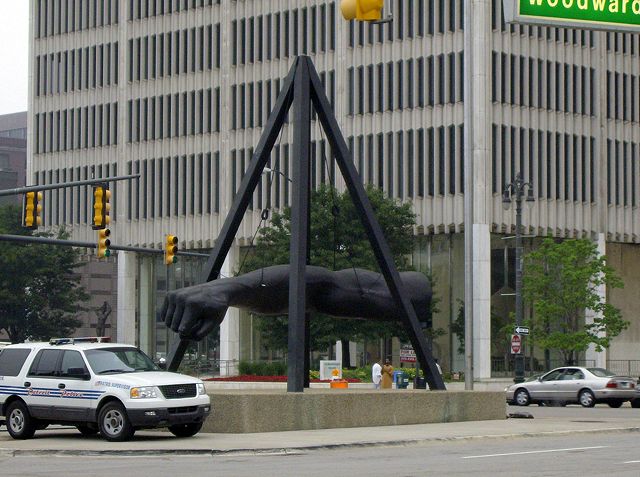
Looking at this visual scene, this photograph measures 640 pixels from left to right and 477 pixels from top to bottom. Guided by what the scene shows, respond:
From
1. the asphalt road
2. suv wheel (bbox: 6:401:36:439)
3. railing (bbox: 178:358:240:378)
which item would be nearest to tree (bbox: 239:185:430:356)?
railing (bbox: 178:358:240:378)

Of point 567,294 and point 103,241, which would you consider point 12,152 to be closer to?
point 567,294

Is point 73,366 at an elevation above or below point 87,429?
above

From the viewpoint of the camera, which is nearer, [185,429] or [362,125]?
[185,429]

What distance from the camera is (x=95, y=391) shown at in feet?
78.0

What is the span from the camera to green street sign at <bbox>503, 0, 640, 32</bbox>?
1481cm

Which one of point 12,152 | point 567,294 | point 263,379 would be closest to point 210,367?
point 567,294

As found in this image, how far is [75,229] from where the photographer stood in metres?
88.2

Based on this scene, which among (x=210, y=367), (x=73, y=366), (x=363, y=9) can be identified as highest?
(x=363, y=9)

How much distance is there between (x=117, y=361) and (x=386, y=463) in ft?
23.3

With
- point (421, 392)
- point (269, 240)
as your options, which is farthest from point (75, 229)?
point (421, 392)

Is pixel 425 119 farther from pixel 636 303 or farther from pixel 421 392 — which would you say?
pixel 421 392

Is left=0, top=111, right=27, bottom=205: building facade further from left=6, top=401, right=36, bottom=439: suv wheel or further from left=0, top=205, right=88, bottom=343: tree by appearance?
left=6, top=401, right=36, bottom=439: suv wheel

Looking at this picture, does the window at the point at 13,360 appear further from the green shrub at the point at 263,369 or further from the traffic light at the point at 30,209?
the green shrub at the point at 263,369

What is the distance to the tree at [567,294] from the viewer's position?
196 feet
